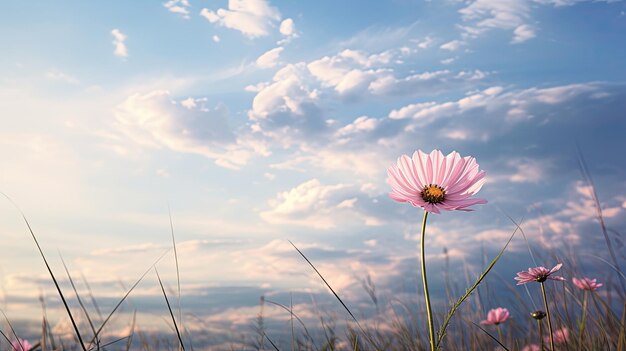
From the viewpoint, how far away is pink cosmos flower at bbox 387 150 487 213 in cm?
187

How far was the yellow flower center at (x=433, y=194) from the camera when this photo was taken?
1.86m

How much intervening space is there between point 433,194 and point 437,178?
2.3 inches

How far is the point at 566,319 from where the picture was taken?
10.3 ft

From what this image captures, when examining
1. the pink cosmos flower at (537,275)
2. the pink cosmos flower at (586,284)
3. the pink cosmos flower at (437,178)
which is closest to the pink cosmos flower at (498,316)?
the pink cosmos flower at (586,284)

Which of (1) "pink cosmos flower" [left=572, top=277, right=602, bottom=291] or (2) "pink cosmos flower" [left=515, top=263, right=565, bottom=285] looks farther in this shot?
(1) "pink cosmos flower" [left=572, top=277, right=602, bottom=291]

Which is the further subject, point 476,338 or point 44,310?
point 476,338

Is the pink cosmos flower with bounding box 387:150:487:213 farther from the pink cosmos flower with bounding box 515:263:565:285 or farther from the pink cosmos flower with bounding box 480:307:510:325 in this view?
the pink cosmos flower with bounding box 480:307:510:325

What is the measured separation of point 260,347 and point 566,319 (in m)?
1.49

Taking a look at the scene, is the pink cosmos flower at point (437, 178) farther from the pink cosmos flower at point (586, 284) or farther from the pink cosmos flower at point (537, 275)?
the pink cosmos flower at point (586, 284)

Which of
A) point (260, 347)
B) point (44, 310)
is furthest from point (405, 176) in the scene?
point (44, 310)

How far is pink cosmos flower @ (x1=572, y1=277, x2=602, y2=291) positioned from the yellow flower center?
152 cm

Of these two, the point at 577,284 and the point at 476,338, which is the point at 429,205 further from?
the point at 476,338

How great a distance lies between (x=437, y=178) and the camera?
1898mm

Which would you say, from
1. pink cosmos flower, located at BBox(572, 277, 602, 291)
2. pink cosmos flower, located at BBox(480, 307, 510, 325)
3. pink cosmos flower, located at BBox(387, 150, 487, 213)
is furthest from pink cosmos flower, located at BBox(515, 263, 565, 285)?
pink cosmos flower, located at BBox(480, 307, 510, 325)
